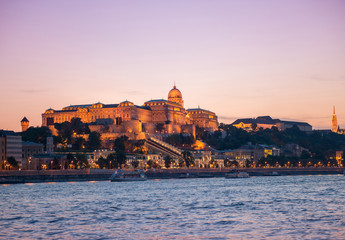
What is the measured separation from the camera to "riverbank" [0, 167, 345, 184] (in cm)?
9994

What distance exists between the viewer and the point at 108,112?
643 feet

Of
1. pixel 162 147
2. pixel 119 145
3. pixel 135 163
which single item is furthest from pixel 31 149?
pixel 162 147

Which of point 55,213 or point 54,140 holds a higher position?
point 54,140

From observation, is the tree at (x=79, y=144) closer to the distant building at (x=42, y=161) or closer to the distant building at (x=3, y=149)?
the distant building at (x=42, y=161)

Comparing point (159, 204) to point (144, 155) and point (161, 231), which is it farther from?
point (144, 155)

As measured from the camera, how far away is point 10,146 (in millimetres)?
126375

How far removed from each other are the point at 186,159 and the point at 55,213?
117m

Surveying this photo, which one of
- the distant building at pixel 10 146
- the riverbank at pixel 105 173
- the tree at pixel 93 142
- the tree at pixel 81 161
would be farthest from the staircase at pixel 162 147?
the distant building at pixel 10 146

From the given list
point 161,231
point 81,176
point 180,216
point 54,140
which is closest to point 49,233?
point 161,231

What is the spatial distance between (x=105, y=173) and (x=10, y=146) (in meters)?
22.4

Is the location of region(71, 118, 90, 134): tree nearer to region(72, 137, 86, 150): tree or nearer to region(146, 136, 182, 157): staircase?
region(72, 137, 86, 150): tree

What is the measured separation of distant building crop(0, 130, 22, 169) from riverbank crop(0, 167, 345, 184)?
18027 millimetres

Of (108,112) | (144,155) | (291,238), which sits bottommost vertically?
(291,238)

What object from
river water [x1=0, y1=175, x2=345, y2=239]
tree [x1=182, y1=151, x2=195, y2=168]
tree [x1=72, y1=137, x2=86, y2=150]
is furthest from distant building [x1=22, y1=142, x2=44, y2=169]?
river water [x1=0, y1=175, x2=345, y2=239]
